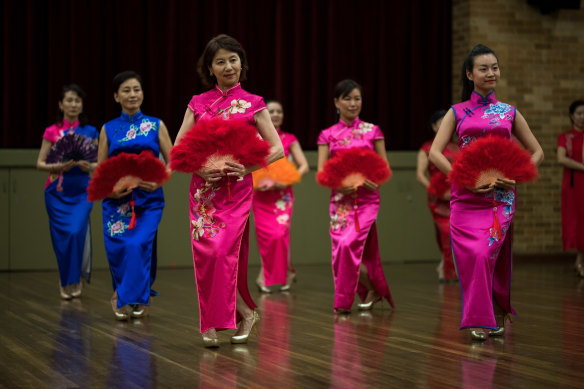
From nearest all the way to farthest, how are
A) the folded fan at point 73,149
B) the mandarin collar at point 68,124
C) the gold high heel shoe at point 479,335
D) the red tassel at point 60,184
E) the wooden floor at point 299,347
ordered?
1. the wooden floor at point 299,347
2. the gold high heel shoe at point 479,335
3. the folded fan at point 73,149
4. the red tassel at point 60,184
5. the mandarin collar at point 68,124

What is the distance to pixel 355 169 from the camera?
18.8 ft

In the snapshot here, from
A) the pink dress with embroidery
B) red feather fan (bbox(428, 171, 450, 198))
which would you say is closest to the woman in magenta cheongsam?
the pink dress with embroidery

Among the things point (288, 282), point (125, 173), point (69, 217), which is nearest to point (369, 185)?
point (125, 173)

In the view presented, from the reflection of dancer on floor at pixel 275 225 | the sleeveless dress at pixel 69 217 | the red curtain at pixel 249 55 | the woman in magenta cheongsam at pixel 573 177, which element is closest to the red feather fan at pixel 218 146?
the sleeveless dress at pixel 69 217

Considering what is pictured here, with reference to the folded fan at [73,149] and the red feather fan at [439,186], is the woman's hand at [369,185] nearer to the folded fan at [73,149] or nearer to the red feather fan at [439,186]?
the red feather fan at [439,186]

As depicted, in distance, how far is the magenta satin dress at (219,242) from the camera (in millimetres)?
4227

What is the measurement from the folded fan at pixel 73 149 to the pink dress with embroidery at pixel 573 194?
433 centimetres

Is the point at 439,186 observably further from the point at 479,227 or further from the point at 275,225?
the point at 479,227

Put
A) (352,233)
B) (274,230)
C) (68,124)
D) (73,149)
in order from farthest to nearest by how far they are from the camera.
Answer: (274,230)
(68,124)
(73,149)
(352,233)

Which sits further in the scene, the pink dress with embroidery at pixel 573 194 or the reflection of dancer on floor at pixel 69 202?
the pink dress with embroidery at pixel 573 194

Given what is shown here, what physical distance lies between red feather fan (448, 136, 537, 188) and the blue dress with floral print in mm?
2053

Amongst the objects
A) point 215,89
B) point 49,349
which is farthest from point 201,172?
point 49,349

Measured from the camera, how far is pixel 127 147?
18.4ft

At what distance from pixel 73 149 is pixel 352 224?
7.69 feet
